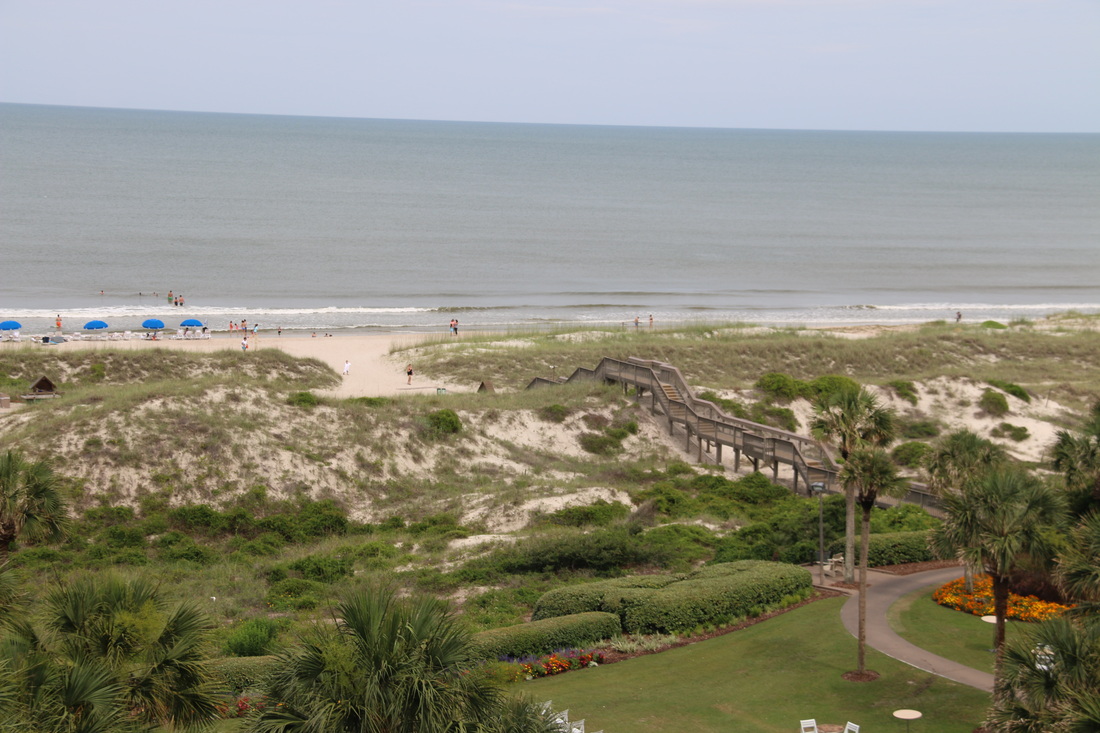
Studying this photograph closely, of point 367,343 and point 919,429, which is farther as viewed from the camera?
point 367,343

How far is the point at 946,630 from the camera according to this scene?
70.4 feet

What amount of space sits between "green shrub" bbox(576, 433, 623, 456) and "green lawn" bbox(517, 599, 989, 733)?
57.4 feet

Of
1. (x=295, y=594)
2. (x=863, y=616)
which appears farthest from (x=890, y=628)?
(x=295, y=594)

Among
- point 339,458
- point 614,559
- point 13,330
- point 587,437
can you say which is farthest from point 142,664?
point 13,330

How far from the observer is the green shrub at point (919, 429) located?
42.6 meters

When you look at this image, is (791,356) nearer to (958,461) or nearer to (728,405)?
(728,405)

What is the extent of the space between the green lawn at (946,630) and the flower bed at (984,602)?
0.21m

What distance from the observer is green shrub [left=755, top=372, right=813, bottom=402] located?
146 feet

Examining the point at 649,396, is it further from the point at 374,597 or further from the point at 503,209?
the point at 503,209

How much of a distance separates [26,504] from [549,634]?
34.9ft

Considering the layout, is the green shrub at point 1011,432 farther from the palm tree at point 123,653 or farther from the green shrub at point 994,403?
the palm tree at point 123,653

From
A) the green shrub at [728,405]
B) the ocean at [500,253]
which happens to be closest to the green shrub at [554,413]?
the green shrub at [728,405]

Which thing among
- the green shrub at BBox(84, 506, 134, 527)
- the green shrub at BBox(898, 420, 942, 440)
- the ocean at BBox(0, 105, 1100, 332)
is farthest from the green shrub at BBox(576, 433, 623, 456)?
the ocean at BBox(0, 105, 1100, 332)

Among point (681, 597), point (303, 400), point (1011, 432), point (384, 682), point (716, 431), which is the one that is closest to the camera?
point (384, 682)
